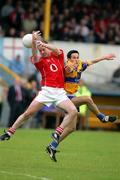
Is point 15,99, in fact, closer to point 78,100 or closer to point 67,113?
point 78,100

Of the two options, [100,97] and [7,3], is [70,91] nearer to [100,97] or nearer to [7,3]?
[100,97]

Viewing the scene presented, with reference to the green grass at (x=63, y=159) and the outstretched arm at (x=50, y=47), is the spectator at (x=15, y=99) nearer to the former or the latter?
the green grass at (x=63, y=159)

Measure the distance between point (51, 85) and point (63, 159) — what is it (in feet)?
5.19

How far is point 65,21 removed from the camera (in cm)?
3169

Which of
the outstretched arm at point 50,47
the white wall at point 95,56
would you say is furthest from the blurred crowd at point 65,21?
the outstretched arm at point 50,47

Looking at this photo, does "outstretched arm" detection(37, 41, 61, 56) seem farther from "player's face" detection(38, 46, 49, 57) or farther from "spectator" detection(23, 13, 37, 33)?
"spectator" detection(23, 13, 37, 33)

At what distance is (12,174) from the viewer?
13609 millimetres

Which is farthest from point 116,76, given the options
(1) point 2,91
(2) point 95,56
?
(1) point 2,91

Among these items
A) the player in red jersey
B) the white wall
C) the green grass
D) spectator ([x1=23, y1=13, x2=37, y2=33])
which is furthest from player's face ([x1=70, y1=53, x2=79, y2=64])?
the white wall

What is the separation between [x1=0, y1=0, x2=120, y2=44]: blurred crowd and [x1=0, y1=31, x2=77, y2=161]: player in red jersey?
14.2 metres

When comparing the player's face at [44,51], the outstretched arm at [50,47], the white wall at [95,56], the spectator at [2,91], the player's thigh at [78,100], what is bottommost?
the spectator at [2,91]

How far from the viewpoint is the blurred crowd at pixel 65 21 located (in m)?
30.7

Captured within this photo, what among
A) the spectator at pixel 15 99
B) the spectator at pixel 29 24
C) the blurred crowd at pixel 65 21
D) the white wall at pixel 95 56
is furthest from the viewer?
the white wall at pixel 95 56

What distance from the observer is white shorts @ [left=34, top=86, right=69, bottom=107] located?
15719 mm
